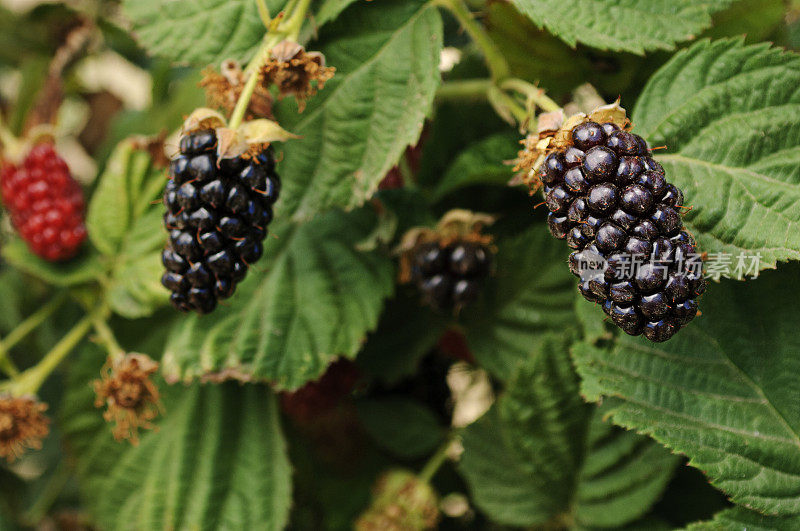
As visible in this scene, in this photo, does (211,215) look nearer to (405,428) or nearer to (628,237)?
(628,237)

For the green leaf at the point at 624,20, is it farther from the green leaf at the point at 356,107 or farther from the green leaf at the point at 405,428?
the green leaf at the point at 405,428

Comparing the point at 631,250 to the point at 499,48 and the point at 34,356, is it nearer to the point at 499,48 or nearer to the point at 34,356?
the point at 499,48

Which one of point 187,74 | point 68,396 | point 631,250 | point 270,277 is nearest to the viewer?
point 631,250

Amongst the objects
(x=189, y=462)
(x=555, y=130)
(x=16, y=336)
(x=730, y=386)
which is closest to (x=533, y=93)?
(x=555, y=130)

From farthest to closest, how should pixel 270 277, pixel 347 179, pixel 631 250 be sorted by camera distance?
pixel 270 277 < pixel 347 179 < pixel 631 250


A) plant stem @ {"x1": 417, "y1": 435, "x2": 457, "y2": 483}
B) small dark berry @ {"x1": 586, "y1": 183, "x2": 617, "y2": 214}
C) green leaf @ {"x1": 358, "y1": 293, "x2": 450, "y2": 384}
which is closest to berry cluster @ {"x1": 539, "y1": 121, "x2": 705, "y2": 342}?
small dark berry @ {"x1": 586, "y1": 183, "x2": 617, "y2": 214}

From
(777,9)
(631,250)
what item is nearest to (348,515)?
(631,250)

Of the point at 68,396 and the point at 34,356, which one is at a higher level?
the point at 68,396

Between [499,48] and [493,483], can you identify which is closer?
[499,48]
